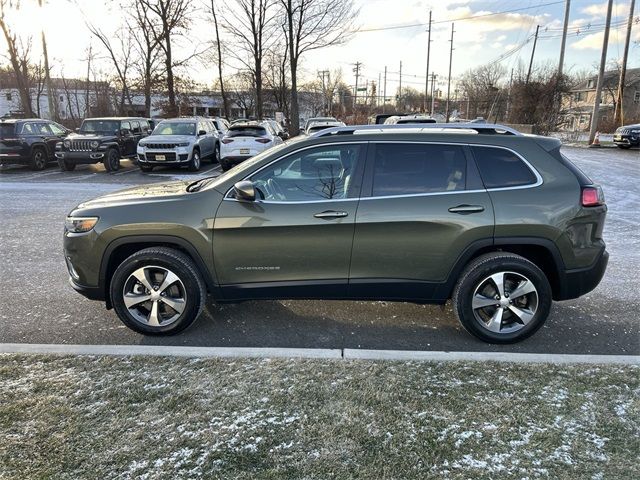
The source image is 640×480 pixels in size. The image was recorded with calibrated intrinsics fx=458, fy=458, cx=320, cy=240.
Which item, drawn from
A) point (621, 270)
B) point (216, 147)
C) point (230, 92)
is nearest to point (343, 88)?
point (230, 92)

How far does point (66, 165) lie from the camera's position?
16.2 m

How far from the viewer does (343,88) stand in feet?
237

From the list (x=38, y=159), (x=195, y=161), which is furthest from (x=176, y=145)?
(x=38, y=159)

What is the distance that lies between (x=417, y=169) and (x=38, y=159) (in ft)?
55.3

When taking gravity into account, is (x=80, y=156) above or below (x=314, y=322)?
above

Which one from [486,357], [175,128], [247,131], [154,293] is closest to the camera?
[486,357]

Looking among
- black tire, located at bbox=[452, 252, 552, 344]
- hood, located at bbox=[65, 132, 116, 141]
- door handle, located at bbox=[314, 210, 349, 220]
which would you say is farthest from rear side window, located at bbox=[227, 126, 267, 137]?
black tire, located at bbox=[452, 252, 552, 344]

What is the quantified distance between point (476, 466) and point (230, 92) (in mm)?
56162

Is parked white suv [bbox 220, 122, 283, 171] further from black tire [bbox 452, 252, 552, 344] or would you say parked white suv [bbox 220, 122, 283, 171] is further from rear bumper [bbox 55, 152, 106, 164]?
black tire [bbox 452, 252, 552, 344]

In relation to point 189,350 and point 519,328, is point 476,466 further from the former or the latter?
point 189,350

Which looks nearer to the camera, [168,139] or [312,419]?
[312,419]

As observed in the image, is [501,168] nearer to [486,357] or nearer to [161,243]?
[486,357]

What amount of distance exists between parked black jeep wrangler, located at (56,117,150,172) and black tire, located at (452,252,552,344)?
599 inches

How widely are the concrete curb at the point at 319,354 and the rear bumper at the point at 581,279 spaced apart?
1.86 feet
